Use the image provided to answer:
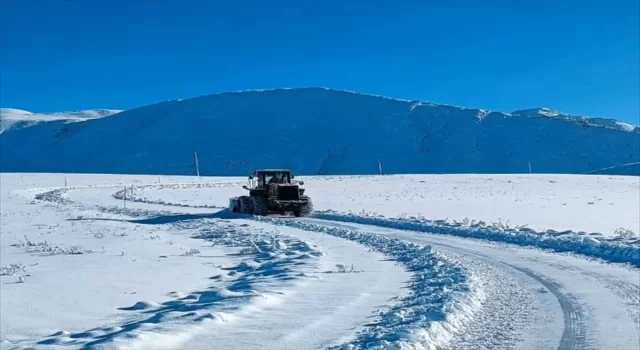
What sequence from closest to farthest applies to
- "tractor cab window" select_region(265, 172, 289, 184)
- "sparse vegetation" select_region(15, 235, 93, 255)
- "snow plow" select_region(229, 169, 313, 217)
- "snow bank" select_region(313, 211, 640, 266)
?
"snow bank" select_region(313, 211, 640, 266)
"sparse vegetation" select_region(15, 235, 93, 255)
"snow plow" select_region(229, 169, 313, 217)
"tractor cab window" select_region(265, 172, 289, 184)

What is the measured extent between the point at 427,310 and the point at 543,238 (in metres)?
9.70

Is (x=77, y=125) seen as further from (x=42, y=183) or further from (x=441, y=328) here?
(x=441, y=328)

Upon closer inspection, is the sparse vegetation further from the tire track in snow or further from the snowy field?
the tire track in snow

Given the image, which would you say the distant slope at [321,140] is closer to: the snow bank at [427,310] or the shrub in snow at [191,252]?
the shrub in snow at [191,252]

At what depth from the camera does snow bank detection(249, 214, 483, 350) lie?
265 inches

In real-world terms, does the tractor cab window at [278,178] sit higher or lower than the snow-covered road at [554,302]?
higher

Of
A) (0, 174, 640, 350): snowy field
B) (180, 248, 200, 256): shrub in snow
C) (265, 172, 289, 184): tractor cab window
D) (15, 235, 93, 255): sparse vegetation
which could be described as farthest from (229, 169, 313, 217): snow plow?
(180, 248, 200, 256): shrub in snow

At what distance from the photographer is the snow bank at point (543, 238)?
13.7 metres

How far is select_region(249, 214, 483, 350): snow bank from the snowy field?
0.09 feet

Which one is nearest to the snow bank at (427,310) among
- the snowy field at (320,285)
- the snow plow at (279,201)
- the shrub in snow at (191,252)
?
the snowy field at (320,285)

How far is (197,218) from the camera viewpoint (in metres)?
27.4

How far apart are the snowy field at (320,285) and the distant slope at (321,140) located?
294 ft

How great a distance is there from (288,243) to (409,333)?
35.6 feet

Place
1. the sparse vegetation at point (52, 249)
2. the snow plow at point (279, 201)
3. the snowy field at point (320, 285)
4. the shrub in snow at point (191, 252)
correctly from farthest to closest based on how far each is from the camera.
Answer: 1. the snow plow at point (279, 201)
2. the sparse vegetation at point (52, 249)
3. the shrub in snow at point (191, 252)
4. the snowy field at point (320, 285)
